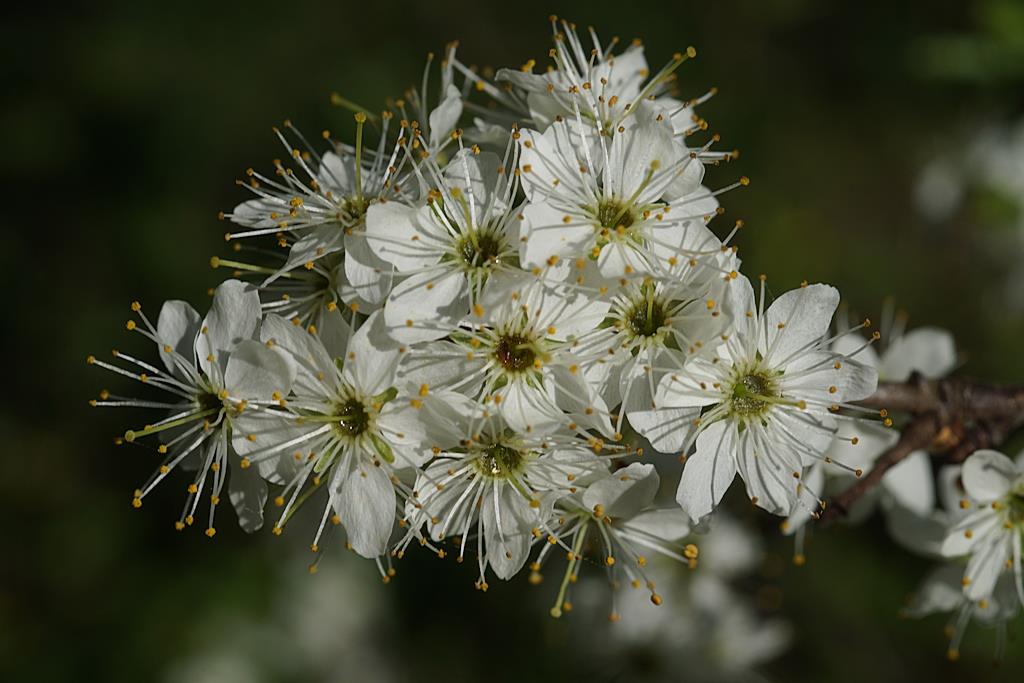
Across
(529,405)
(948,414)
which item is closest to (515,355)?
(529,405)

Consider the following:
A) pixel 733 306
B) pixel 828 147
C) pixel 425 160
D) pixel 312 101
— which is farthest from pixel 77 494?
pixel 828 147

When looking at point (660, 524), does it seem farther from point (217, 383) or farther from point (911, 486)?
point (217, 383)

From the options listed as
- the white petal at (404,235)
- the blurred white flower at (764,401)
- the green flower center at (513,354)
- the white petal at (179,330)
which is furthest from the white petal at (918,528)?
the white petal at (179,330)

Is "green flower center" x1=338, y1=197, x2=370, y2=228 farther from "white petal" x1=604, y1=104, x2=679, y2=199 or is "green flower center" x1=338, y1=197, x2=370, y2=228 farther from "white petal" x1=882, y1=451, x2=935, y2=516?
"white petal" x1=882, y1=451, x2=935, y2=516

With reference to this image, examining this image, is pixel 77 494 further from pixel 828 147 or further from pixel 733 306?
pixel 828 147

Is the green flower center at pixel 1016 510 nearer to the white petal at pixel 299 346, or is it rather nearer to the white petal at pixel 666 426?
the white petal at pixel 666 426
